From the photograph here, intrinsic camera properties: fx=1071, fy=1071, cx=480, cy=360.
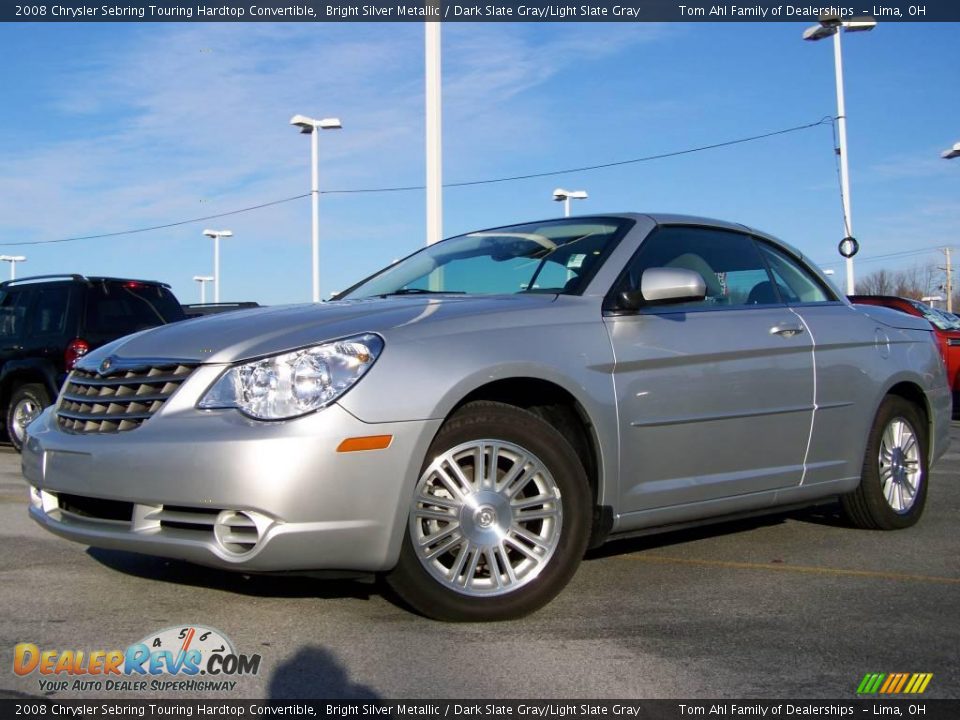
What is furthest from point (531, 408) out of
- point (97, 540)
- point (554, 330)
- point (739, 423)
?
point (97, 540)

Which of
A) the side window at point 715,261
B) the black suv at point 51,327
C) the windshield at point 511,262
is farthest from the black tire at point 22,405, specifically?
the side window at point 715,261

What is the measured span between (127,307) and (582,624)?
8234 millimetres

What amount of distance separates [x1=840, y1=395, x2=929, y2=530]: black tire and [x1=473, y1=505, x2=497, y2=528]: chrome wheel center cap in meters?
2.57

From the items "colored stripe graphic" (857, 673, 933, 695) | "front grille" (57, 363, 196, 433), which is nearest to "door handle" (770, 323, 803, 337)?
"colored stripe graphic" (857, 673, 933, 695)

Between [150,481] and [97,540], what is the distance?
1.35 ft

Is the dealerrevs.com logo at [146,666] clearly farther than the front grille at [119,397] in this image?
No

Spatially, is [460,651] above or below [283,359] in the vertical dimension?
below

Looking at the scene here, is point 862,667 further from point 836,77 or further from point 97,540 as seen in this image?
point 836,77

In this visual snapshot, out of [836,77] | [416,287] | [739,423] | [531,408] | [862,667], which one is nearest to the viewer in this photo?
[862,667]

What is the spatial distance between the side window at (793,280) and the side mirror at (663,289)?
1178mm

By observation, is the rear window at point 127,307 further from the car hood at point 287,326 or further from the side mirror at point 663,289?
the side mirror at point 663,289

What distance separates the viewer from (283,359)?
147 inches

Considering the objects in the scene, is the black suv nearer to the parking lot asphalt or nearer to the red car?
the parking lot asphalt

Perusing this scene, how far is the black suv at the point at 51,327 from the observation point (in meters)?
10.5
